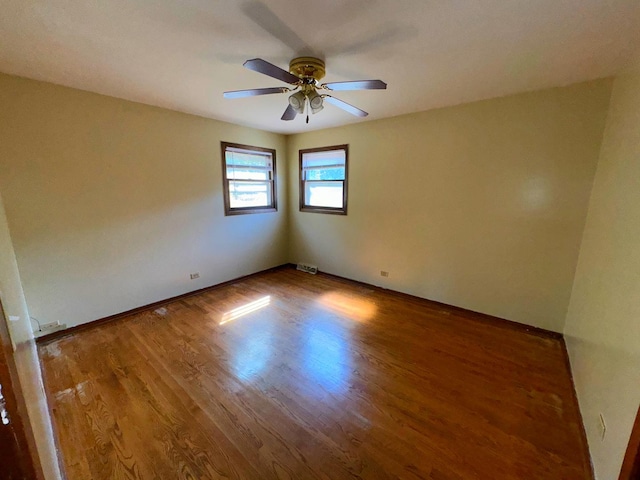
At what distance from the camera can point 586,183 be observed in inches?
94.9

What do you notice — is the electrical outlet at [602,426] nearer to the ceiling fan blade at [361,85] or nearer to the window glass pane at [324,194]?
the ceiling fan blade at [361,85]

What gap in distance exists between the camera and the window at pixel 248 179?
156 inches

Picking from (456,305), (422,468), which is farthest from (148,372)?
(456,305)

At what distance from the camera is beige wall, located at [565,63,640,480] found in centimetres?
127

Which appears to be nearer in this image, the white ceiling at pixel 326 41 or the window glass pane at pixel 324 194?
the white ceiling at pixel 326 41

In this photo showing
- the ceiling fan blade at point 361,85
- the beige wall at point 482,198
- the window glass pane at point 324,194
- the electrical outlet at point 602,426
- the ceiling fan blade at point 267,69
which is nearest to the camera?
the electrical outlet at point 602,426

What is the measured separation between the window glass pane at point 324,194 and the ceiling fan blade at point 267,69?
241 cm

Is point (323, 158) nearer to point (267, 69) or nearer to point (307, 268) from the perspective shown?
point (307, 268)

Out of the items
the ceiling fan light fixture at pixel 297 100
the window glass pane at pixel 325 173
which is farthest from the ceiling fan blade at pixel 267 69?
the window glass pane at pixel 325 173

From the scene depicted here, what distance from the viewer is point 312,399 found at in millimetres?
1898

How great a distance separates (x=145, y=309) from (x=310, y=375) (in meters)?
2.35

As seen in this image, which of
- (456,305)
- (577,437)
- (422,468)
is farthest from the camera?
(456,305)

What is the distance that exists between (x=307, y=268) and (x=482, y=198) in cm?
294

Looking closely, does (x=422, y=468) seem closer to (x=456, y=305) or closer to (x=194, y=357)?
(x=194, y=357)
